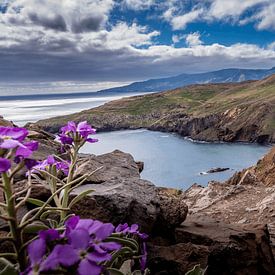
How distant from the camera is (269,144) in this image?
419ft

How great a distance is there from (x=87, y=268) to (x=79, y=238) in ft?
0.47

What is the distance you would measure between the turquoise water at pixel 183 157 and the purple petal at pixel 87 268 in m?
62.6

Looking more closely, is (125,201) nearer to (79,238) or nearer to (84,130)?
(84,130)

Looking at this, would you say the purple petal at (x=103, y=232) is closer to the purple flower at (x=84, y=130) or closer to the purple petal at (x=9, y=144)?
the purple petal at (x=9, y=144)

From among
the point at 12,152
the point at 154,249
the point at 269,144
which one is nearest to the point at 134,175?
the point at 154,249

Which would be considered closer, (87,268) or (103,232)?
(87,268)

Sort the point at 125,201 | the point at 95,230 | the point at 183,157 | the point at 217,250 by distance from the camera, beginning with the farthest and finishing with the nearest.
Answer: the point at 183,157
the point at 217,250
the point at 125,201
the point at 95,230

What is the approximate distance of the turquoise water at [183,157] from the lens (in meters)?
78.4

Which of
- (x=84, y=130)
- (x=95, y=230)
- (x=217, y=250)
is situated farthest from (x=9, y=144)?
(x=217, y=250)

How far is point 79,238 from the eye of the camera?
183cm

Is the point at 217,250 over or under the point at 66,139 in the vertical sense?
under

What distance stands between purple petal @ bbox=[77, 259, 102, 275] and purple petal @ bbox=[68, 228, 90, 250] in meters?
0.07

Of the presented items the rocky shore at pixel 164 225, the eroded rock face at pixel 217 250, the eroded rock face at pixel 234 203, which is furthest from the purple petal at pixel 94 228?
the eroded rock face at pixel 234 203

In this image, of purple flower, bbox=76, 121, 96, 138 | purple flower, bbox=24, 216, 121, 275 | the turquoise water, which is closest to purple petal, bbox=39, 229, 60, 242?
purple flower, bbox=24, 216, 121, 275
